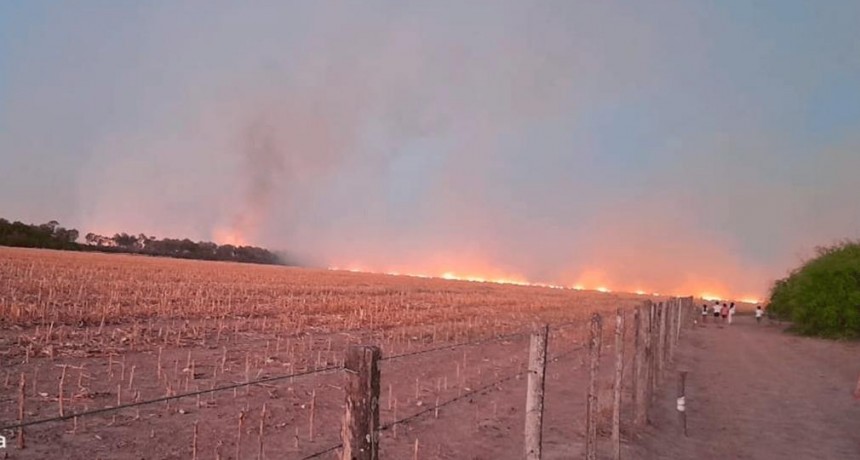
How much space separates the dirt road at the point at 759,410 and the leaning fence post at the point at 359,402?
7621mm

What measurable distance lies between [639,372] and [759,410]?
4.81 m

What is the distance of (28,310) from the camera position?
60.1ft

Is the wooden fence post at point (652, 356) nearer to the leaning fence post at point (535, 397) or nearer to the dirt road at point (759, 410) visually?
the dirt road at point (759, 410)

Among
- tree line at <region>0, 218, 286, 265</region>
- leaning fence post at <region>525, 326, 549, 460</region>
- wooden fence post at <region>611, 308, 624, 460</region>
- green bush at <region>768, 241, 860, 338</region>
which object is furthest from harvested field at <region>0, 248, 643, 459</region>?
tree line at <region>0, 218, 286, 265</region>

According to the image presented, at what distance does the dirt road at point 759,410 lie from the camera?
37.0ft

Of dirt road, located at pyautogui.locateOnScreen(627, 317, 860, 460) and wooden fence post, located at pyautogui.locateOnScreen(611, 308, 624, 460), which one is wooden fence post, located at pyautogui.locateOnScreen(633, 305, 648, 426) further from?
wooden fence post, located at pyautogui.locateOnScreen(611, 308, 624, 460)

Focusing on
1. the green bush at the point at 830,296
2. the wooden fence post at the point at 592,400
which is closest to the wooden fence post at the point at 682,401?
the wooden fence post at the point at 592,400

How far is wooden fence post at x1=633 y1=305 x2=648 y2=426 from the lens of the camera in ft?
39.3

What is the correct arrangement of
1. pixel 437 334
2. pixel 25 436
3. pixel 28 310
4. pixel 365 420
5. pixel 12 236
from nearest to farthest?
pixel 365 420 < pixel 25 436 < pixel 28 310 < pixel 437 334 < pixel 12 236

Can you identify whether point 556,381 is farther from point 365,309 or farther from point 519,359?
point 365,309

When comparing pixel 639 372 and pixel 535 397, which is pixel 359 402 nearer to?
pixel 535 397

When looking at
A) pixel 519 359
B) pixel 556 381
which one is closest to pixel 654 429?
pixel 556 381

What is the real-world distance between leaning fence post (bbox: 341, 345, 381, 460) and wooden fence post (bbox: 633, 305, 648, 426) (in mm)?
8881

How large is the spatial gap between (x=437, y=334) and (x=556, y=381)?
656 cm
